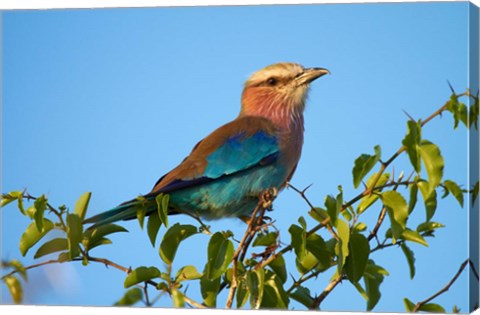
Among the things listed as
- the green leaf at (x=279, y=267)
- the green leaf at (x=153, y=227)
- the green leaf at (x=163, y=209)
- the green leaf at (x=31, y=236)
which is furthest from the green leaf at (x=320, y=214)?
the green leaf at (x=31, y=236)

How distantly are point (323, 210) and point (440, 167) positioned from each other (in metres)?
0.50

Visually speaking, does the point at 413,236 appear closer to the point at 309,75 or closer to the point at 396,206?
the point at 396,206

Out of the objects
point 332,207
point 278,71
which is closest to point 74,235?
point 332,207

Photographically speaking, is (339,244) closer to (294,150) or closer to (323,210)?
(323,210)

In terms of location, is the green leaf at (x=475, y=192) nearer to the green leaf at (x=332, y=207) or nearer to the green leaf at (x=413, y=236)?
the green leaf at (x=413, y=236)

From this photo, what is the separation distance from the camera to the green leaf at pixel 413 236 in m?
2.55

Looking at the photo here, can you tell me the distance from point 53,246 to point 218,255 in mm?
689

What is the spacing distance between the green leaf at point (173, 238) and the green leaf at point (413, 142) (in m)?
0.84

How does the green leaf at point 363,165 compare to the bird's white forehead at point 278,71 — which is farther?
the bird's white forehead at point 278,71

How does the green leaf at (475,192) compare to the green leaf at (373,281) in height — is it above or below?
above

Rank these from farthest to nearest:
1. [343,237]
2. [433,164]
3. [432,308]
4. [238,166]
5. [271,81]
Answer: [271,81]
[238,166]
[432,308]
[343,237]
[433,164]

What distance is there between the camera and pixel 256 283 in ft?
8.43

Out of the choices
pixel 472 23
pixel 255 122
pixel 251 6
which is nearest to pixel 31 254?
pixel 255 122

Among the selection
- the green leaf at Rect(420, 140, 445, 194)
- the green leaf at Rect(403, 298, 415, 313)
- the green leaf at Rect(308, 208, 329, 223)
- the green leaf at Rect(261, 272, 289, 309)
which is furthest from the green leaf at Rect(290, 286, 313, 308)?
the green leaf at Rect(420, 140, 445, 194)
